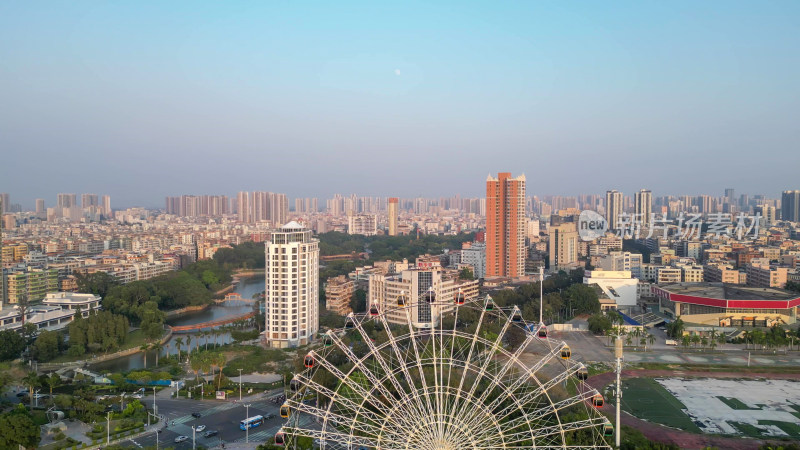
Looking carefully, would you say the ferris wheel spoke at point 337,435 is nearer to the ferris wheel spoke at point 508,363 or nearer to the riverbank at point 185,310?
the ferris wheel spoke at point 508,363

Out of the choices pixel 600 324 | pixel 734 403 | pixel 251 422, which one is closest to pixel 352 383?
pixel 251 422

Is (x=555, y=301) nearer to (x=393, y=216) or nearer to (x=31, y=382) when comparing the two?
(x=31, y=382)

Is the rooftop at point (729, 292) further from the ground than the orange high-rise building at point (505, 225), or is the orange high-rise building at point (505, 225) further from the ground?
the orange high-rise building at point (505, 225)

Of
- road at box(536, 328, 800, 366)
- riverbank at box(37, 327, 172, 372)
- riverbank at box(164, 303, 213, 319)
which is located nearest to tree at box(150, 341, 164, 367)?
riverbank at box(37, 327, 172, 372)

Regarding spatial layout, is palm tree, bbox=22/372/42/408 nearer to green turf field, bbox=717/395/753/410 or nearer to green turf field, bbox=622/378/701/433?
green turf field, bbox=622/378/701/433

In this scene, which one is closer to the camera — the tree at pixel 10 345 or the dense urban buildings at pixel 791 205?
the tree at pixel 10 345

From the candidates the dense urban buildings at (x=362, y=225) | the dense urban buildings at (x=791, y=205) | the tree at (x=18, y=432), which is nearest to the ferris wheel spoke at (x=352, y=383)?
the tree at (x=18, y=432)

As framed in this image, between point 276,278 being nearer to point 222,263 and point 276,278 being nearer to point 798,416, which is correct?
point 798,416

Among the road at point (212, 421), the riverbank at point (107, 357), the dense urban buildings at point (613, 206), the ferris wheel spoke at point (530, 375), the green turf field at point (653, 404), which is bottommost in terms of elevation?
the riverbank at point (107, 357)
